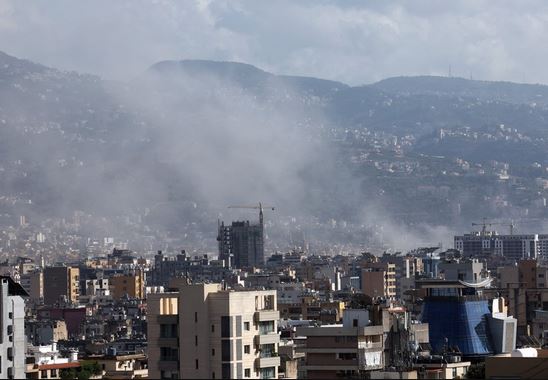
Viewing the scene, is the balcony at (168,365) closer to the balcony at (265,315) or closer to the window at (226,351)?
the window at (226,351)

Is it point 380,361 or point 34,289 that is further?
point 34,289

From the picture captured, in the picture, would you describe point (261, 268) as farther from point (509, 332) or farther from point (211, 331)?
point (211, 331)

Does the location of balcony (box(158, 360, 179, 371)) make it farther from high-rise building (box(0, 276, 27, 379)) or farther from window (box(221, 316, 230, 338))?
high-rise building (box(0, 276, 27, 379))

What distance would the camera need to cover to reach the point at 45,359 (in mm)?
61062

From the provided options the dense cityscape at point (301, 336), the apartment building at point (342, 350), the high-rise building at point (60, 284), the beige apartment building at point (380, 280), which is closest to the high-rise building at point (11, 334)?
the dense cityscape at point (301, 336)

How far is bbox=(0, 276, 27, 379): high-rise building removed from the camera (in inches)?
1735

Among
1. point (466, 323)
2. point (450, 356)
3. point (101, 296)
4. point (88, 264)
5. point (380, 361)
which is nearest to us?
point (380, 361)

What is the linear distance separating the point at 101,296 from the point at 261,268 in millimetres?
58484

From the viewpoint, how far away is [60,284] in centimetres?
15800

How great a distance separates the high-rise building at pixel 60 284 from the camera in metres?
155

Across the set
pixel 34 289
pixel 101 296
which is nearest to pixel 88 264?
pixel 34 289

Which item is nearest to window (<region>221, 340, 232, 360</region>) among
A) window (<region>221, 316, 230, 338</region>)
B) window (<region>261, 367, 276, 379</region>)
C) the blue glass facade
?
window (<region>221, 316, 230, 338</region>)

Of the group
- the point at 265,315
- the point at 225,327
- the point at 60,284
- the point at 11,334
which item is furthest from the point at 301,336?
the point at 60,284

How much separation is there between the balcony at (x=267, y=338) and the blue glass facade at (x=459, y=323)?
1420 centimetres
